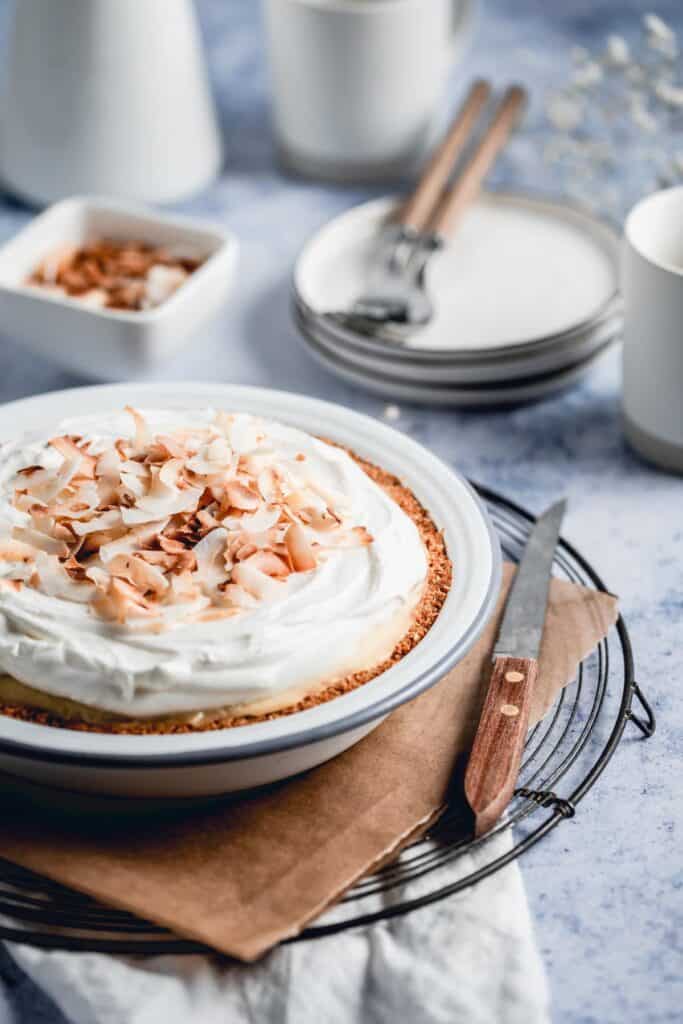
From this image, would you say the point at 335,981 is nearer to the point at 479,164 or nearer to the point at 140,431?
the point at 140,431

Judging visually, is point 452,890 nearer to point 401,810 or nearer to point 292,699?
point 401,810

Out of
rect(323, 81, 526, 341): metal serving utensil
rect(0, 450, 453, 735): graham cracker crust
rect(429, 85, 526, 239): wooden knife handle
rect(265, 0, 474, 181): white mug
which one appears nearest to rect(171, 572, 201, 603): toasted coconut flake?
rect(0, 450, 453, 735): graham cracker crust

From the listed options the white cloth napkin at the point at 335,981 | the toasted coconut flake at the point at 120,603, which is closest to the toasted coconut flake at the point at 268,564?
the toasted coconut flake at the point at 120,603

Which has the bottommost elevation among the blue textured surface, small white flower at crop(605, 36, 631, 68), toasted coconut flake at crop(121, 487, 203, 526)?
the blue textured surface

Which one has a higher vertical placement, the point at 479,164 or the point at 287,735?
the point at 287,735

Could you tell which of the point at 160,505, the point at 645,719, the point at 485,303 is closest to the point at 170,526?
the point at 160,505

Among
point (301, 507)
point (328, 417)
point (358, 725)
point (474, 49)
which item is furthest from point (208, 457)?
point (474, 49)

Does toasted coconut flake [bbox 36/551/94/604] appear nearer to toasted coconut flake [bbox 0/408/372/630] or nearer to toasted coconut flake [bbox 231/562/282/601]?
toasted coconut flake [bbox 0/408/372/630]
